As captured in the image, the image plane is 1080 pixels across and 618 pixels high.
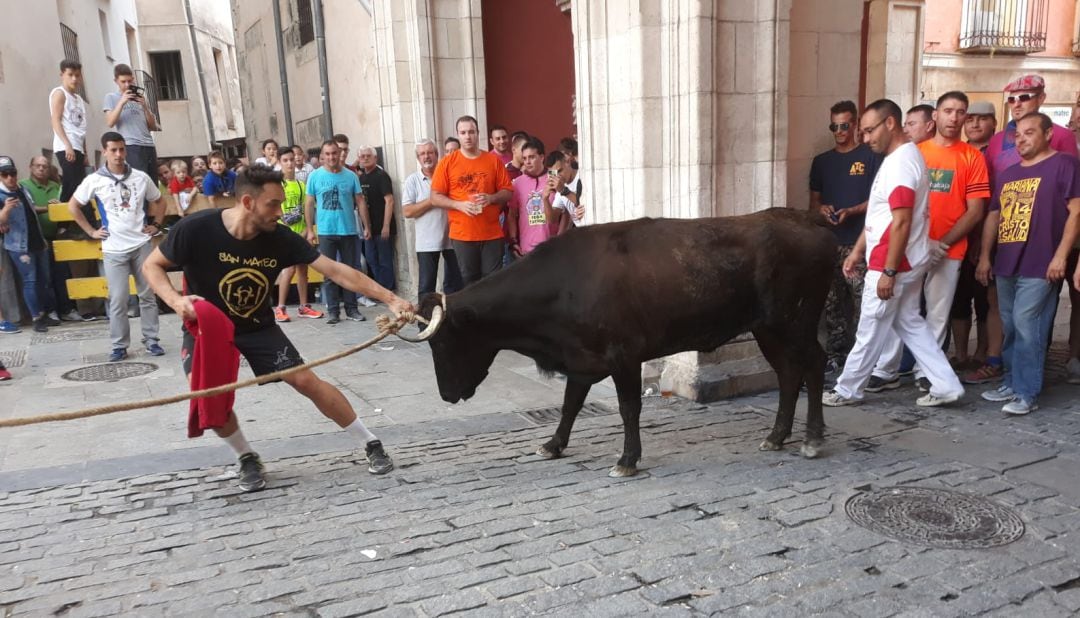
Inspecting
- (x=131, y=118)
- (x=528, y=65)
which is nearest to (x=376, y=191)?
(x=528, y=65)

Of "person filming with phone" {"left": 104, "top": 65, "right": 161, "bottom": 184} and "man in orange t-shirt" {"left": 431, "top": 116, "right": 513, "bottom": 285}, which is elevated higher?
"person filming with phone" {"left": 104, "top": 65, "right": 161, "bottom": 184}

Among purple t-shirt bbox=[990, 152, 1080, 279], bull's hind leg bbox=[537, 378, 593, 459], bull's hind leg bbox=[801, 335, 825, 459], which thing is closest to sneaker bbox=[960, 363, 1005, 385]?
purple t-shirt bbox=[990, 152, 1080, 279]

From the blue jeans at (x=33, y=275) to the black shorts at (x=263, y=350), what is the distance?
6.15 metres

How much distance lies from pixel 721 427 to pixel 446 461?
189cm

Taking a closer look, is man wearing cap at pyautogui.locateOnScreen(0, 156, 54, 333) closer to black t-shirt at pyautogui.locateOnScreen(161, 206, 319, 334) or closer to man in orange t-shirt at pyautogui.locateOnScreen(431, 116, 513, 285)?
man in orange t-shirt at pyautogui.locateOnScreen(431, 116, 513, 285)

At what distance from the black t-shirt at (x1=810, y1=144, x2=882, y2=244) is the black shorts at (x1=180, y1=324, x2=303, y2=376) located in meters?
4.34

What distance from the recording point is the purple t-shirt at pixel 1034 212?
541 cm

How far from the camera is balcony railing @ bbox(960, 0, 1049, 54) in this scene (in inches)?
782

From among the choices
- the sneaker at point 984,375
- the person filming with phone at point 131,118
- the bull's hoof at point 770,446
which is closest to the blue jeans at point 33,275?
the person filming with phone at point 131,118

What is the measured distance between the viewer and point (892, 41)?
9.76 m

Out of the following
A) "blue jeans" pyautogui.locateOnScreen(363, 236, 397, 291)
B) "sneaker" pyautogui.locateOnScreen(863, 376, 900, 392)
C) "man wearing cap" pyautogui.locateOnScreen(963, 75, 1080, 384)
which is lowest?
"sneaker" pyautogui.locateOnScreen(863, 376, 900, 392)

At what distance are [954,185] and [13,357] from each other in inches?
350

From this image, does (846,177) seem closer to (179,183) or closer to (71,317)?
(71,317)

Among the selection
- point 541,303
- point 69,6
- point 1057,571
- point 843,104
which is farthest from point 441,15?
point 69,6
